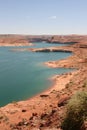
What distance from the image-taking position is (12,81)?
52719mm

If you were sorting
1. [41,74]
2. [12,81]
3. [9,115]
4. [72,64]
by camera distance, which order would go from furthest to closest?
[72,64] → [41,74] → [12,81] → [9,115]

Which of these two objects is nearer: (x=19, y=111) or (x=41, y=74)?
(x=19, y=111)

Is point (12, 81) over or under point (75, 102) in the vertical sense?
under

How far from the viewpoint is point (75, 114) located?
65.0 ft

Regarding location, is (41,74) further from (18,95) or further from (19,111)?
(19,111)

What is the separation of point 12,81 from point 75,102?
110ft

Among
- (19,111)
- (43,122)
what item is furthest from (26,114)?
(43,122)

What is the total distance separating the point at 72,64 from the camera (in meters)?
76.0

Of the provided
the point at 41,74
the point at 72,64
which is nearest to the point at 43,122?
the point at 41,74

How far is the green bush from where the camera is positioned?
19.4m

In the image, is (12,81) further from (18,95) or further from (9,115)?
(9,115)

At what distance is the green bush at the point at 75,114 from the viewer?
19.4 meters

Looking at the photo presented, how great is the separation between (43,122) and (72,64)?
53.7m

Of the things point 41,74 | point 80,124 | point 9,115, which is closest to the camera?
point 80,124
